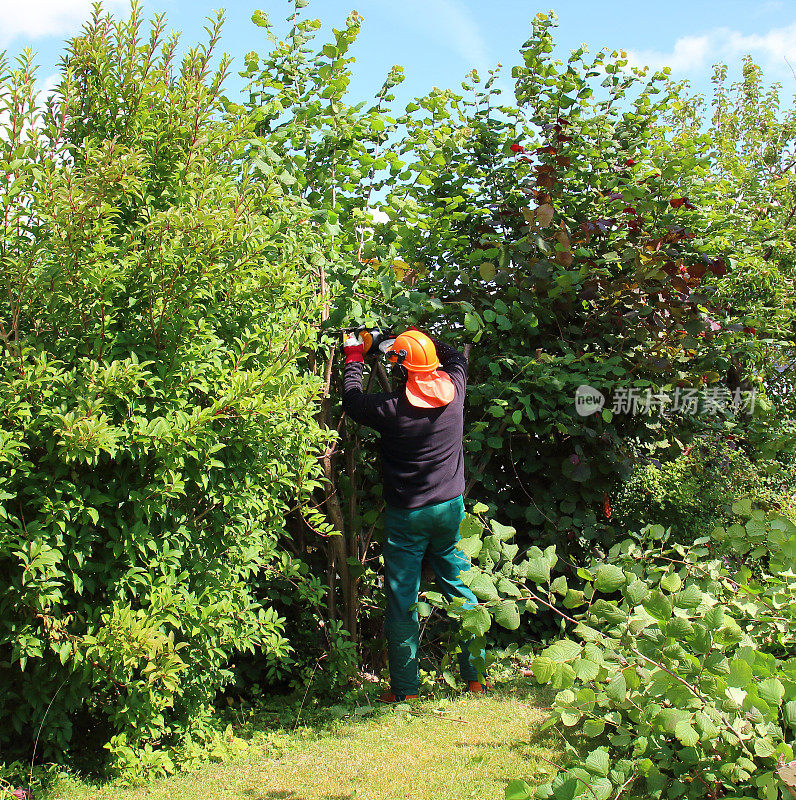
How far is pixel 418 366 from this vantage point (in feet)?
13.9

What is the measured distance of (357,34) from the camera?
4320 mm

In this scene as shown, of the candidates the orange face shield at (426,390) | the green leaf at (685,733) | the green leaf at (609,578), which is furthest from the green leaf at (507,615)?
the orange face shield at (426,390)

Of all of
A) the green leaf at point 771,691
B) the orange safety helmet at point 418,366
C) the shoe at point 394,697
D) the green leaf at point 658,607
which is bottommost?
the shoe at point 394,697

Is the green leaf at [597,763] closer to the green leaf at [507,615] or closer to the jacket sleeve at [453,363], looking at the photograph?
the green leaf at [507,615]

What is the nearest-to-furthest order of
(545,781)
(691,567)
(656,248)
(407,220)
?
(545,781) < (691,567) < (407,220) < (656,248)

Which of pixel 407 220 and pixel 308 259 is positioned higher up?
pixel 407 220

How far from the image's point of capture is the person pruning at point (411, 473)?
13.9 feet

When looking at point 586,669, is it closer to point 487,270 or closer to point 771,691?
point 771,691

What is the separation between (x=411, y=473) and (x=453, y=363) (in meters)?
0.76

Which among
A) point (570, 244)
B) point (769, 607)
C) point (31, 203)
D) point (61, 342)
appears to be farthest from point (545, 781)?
point (570, 244)

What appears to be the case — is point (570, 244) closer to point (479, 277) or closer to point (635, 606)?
point (479, 277)

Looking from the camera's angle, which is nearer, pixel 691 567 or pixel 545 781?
pixel 545 781

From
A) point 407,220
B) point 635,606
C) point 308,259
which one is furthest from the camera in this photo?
point 407,220

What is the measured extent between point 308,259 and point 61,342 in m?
1.50
